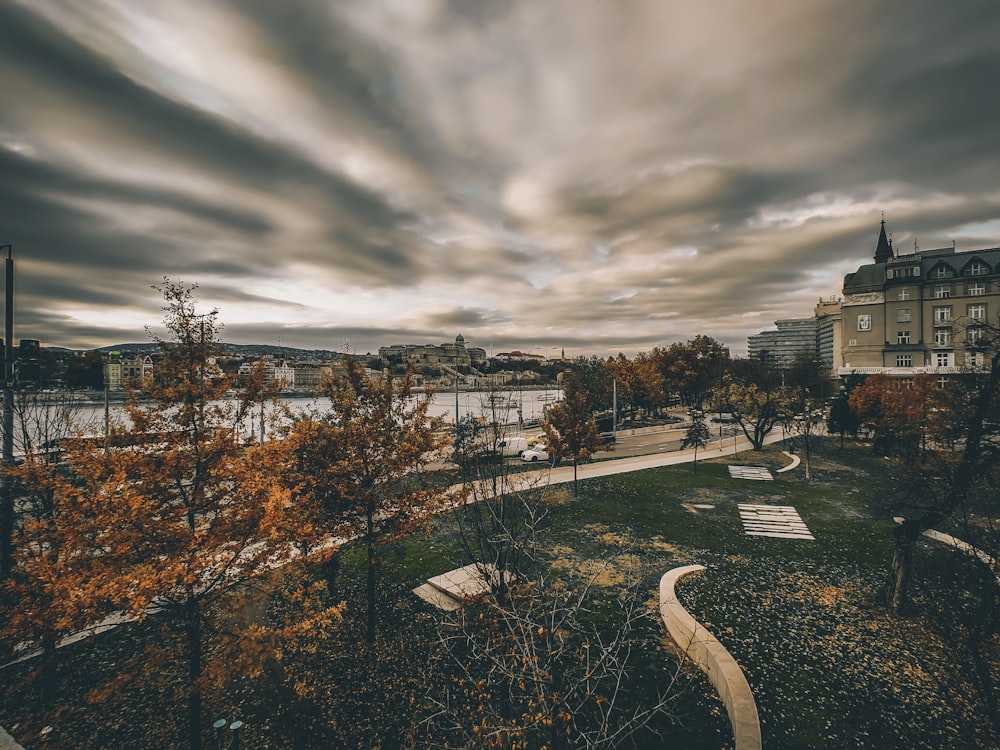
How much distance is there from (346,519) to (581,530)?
1146cm

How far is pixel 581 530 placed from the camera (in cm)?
1864

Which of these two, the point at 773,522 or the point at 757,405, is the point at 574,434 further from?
the point at 757,405

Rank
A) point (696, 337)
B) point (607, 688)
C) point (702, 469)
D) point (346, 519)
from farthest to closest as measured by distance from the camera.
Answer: point (696, 337), point (702, 469), point (346, 519), point (607, 688)

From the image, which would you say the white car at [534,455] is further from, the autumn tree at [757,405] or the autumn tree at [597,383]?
the autumn tree at [597,383]

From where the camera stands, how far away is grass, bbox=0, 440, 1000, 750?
8312 mm

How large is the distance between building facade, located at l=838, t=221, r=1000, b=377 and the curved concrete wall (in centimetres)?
5426

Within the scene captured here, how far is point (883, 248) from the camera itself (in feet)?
219

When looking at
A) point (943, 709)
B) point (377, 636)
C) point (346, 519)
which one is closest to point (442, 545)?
point (377, 636)

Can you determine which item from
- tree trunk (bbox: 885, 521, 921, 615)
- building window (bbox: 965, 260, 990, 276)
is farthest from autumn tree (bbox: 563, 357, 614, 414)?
building window (bbox: 965, 260, 990, 276)

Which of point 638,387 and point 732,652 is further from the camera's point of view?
point 638,387

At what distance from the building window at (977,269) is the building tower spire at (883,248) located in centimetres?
1592

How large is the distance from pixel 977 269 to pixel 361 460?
3033 inches

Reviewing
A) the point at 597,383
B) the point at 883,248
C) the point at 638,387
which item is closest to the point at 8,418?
the point at 597,383

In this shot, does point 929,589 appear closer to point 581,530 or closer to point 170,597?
point 581,530
